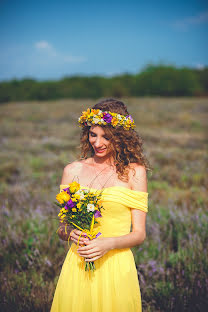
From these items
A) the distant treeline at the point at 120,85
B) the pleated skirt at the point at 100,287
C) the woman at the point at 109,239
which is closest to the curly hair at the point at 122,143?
the woman at the point at 109,239

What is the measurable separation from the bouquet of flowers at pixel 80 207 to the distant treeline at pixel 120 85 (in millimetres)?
42685

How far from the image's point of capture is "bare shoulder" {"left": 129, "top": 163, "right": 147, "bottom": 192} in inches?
73.0

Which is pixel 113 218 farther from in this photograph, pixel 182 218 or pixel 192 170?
pixel 192 170

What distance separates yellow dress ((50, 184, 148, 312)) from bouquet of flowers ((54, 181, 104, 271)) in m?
0.14

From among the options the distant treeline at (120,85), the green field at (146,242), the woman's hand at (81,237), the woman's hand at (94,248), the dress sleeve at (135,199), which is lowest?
the green field at (146,242)

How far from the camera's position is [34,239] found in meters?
3.28

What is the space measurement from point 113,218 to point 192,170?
18.1ft

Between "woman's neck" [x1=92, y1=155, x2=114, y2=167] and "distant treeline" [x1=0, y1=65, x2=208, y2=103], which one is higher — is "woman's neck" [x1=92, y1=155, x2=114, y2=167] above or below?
below

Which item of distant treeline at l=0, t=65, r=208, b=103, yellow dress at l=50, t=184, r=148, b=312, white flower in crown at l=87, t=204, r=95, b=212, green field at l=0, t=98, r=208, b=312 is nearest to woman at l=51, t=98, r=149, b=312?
yellow dress at l=50, t=184, r=148, b=312

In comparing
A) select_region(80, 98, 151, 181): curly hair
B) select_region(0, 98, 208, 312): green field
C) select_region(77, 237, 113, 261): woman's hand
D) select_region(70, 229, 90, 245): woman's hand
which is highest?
select_region(80, 98, 151, 181): curly hair

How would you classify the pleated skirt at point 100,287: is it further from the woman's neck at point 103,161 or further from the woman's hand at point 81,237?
the woman's neck at point 103,161

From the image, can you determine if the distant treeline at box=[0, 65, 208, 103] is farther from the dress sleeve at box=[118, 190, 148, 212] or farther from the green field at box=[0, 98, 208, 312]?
the dress sleeve at box=[118, 190, 148, 212]

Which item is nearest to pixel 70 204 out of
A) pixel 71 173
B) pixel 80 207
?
pixel 80 207

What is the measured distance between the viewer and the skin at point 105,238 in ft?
5.35
